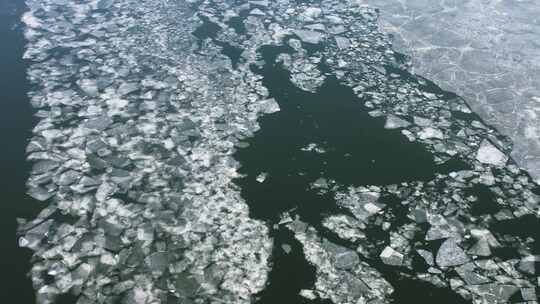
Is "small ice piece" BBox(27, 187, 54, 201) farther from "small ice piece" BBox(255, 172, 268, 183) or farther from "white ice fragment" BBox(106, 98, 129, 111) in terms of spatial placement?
"small ice piece" BBox(255, 172, 268, 183)

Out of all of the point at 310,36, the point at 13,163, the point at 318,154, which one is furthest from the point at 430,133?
A: the point at 13,163

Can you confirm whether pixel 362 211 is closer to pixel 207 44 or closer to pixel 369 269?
pixel 369 269

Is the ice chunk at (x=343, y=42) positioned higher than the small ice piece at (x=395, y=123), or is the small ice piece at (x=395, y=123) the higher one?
the ice chunk at (x=343, y=42)

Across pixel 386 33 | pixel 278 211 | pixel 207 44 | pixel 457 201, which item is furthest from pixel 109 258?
pixel 386 33

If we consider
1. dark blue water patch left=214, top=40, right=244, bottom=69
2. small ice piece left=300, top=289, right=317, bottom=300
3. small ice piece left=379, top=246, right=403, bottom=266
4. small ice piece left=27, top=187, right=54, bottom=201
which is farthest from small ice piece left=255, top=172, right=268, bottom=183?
dark blue water patch left=214, top=40, right=244, bottom=69

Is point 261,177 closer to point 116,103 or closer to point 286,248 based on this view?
point 286,248

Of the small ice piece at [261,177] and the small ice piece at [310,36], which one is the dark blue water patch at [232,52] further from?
the small ice piece at [261,177]

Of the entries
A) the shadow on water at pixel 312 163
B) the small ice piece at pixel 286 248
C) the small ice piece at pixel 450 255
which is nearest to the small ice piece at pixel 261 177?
the shadow on water at pixel 312 163
